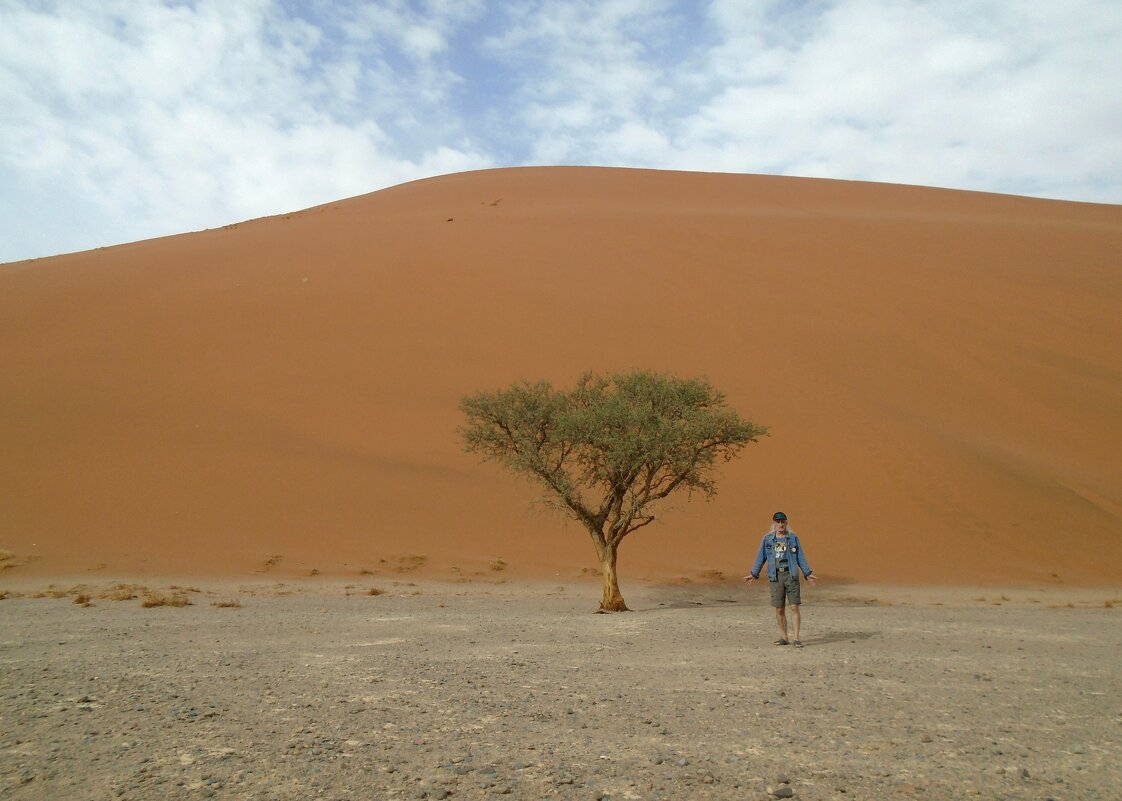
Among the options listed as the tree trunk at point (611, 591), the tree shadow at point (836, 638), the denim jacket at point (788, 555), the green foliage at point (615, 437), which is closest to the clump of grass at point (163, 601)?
the green foliage at point (615, 437)

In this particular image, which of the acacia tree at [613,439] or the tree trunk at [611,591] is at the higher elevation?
the acacia tree at [613,439]

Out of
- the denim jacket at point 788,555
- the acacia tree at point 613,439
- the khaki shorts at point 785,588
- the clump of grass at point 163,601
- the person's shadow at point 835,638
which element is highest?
the acacia tree at point 613,439

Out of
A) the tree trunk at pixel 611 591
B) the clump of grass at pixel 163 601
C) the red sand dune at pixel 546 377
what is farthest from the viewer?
the red sand dune at pixel 546 377

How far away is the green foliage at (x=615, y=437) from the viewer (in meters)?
12.3

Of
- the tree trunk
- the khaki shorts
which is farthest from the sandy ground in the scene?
the tree trunk

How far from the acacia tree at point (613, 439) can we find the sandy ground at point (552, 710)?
2694 mm

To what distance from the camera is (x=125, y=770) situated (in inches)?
148

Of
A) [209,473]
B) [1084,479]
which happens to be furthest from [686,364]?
[209,473]

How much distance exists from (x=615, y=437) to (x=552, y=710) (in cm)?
721

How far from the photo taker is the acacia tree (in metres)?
12.3

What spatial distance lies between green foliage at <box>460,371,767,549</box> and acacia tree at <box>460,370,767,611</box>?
0.02 metres

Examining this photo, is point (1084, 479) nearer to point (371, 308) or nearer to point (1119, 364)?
point (1119, 364)

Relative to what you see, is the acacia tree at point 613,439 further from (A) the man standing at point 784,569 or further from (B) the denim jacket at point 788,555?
(A) the man standing at point 784,569

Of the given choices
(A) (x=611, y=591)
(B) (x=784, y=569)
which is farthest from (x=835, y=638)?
(A) (x=611, y=591)
